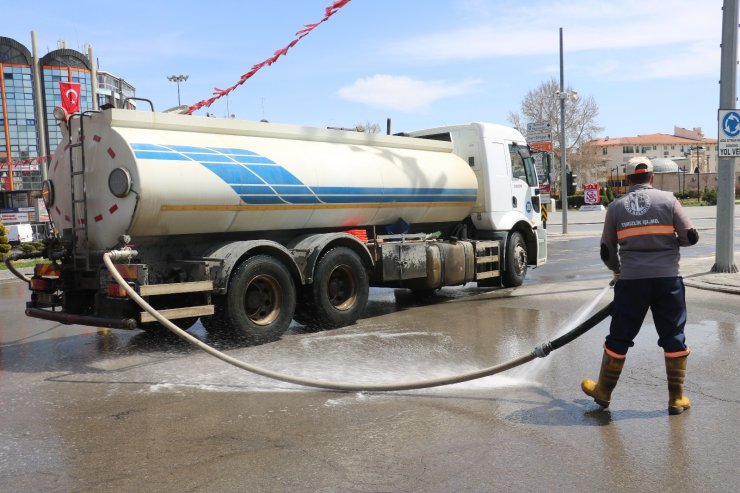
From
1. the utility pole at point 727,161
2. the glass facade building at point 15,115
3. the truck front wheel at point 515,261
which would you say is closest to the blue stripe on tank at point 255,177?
the truck front wheel at point 515,261

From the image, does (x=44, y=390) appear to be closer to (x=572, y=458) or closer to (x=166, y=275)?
(x=166, y=275)

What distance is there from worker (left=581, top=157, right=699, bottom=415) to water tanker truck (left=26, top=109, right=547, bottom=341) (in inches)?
167

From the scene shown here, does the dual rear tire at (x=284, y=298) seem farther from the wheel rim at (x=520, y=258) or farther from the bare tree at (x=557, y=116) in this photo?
the bare tree at (x=557, y=116)

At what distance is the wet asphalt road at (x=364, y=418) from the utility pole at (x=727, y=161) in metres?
4.55

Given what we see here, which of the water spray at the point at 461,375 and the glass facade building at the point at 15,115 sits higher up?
the glass facade building at the point at 15,115

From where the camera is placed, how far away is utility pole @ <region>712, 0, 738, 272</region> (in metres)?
12.6

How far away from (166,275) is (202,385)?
7.31 ft

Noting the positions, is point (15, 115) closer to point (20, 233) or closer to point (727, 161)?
point (20, 233)

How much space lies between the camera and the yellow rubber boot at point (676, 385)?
16.8ft

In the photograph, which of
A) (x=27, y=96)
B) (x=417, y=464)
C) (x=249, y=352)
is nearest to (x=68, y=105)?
(x=249, y=352)

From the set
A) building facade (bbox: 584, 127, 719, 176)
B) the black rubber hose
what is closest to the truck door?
the black rubber hose

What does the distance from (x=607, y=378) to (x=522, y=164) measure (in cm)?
849

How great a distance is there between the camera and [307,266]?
8.84m

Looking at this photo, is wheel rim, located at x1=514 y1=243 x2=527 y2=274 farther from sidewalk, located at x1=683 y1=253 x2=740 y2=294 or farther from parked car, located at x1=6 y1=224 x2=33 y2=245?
parked car, located at x1=6 y1=224 x2=33 y2=245
